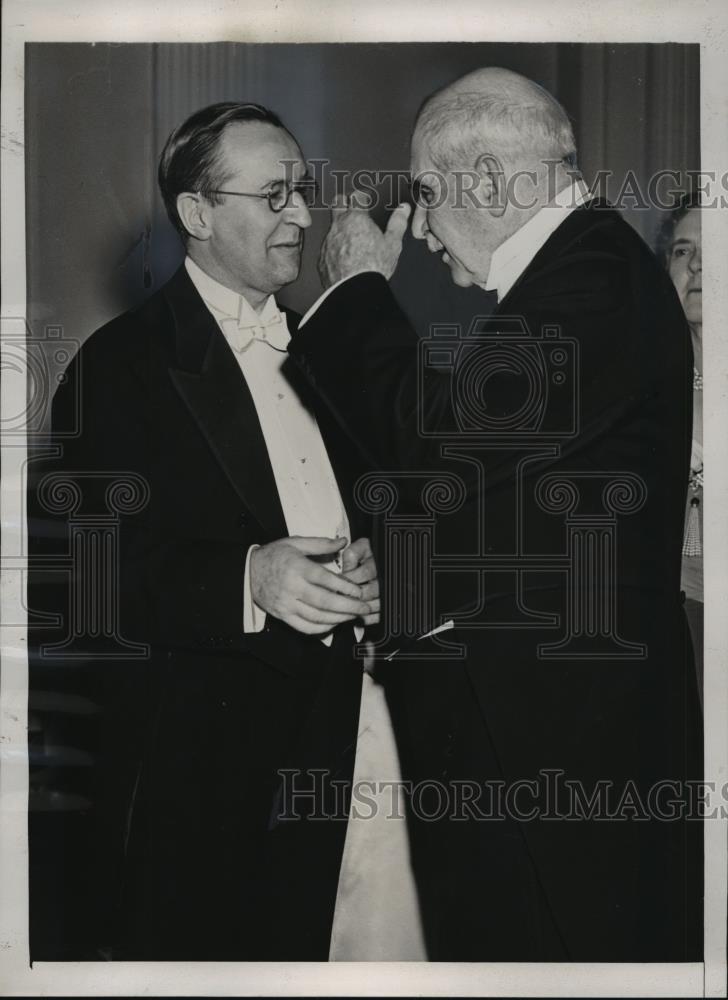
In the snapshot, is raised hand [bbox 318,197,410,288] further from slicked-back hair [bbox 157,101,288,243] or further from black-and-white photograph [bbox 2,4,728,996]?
slicked-back hair [bbox 157,101,288,243]

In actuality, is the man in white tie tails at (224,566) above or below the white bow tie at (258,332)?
below

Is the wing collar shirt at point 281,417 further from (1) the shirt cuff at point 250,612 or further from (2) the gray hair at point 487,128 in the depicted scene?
(2) the gray hair at point 487,128

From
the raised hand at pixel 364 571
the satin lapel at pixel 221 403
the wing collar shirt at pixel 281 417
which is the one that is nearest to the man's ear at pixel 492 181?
the wing collar shirt at pixel 281 417

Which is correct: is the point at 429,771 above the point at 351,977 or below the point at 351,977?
above

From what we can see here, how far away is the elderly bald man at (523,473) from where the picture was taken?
2.56 meters

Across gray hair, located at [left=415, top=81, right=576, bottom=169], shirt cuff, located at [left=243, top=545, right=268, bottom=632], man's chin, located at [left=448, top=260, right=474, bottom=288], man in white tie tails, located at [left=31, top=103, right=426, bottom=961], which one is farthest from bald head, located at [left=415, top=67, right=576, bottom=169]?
A: shirt cuff, located at [left=243, top=545, right=268, bottom=632]

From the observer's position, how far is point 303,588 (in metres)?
2.56

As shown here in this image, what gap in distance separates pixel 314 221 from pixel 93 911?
1.74 meters

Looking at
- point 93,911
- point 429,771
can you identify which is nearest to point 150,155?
point 429,771

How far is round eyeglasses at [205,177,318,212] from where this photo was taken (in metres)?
2.56

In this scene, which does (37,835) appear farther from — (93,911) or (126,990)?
(126,990)

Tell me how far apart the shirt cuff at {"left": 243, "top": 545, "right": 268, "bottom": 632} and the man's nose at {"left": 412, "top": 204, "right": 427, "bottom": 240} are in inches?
32.9

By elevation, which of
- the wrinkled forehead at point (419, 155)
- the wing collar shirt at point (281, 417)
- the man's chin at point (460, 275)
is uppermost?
the wrinkled forehead at point (419, 155)

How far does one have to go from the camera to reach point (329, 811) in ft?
8.50
